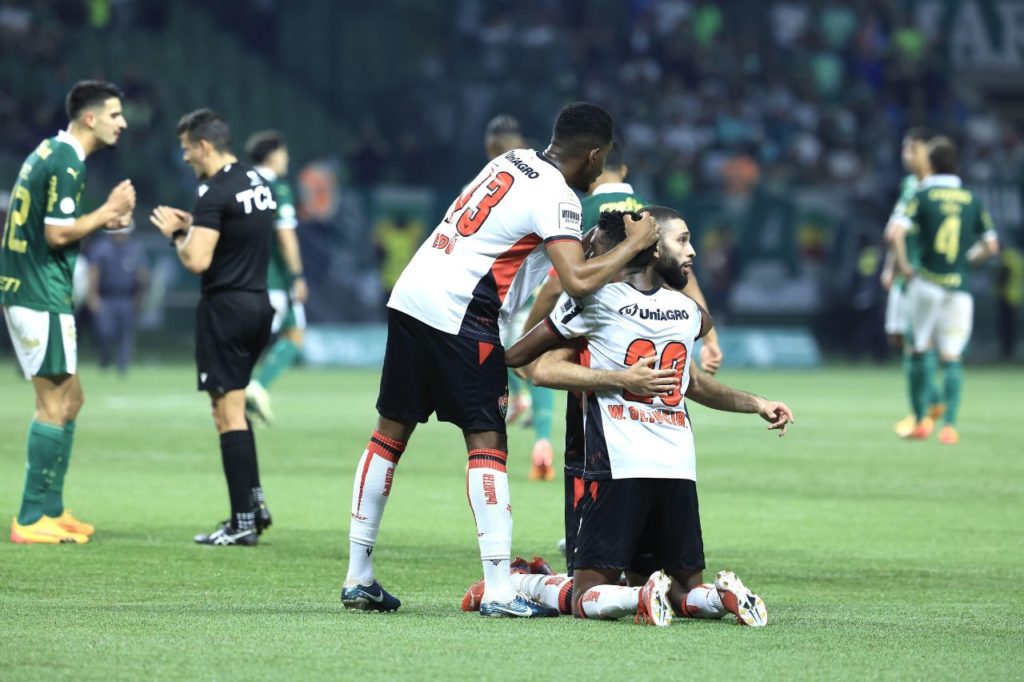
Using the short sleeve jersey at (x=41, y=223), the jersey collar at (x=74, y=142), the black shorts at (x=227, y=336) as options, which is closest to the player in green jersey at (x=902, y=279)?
the black shorts at (x=227, y=336)

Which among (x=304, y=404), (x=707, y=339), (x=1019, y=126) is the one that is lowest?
(x=304, y=404)

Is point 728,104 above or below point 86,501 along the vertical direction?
above

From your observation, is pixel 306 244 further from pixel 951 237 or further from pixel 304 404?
pixel 951 237

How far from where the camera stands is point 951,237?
16.4m

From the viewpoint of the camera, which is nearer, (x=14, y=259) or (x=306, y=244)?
(x=14, y=259)

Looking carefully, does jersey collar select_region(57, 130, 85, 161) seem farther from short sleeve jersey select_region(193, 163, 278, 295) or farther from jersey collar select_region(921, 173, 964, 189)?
jersey collar select_region(921, 173, 964, 189)

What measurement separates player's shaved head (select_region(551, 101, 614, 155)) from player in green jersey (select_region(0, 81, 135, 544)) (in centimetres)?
303

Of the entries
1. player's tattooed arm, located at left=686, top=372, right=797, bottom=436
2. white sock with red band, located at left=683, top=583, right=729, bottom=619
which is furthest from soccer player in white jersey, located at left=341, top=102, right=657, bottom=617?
player's tattooed arm, located at left=686, top=372, right=797, bottom=436

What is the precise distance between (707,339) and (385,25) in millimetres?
28259

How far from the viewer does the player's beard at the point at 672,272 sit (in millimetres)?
6734

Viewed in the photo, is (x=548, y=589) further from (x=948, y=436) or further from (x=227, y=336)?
(x=948, y=436)

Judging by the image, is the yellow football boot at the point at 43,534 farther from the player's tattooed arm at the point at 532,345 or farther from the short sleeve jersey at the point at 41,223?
the player's tattooed arm at the point at 532,345

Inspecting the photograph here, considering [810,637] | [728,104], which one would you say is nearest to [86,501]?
[810,637]

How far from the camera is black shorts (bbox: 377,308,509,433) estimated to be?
6629mm
